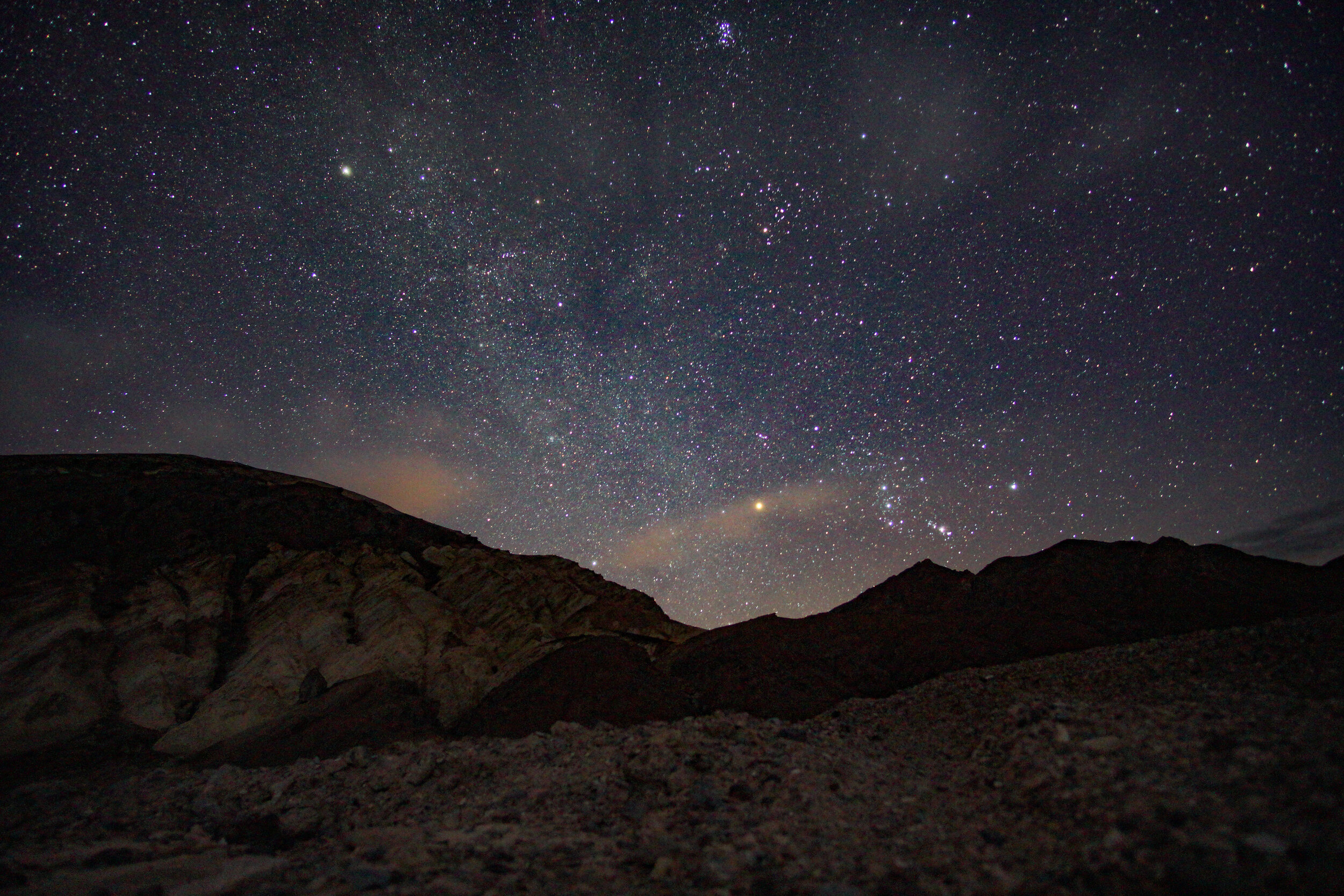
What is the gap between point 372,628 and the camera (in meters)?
17.5

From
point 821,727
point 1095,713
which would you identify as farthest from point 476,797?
point 1095,713

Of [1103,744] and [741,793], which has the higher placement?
[1103,744]

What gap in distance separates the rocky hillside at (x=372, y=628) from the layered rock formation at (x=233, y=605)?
0.22ft

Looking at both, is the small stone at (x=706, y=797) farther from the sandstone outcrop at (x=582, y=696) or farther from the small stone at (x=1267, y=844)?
the sandstone outcrop at (x=582, y=696)

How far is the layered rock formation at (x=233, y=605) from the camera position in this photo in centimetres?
1394

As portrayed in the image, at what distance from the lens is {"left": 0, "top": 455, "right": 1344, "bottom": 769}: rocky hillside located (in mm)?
13547

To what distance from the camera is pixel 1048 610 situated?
1567 cm

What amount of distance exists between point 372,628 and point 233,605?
520 cm

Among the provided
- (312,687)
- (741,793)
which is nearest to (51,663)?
(312,687)

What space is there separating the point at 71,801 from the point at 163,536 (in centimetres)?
1282

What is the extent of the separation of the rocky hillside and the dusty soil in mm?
2660

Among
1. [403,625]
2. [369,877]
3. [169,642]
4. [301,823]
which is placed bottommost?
[301,823]

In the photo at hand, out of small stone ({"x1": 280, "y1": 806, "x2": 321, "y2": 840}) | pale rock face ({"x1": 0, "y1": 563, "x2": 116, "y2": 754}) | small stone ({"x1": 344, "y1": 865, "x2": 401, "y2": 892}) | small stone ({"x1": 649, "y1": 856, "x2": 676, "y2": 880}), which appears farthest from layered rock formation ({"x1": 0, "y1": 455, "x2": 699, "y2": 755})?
small stone ({"x1": 649, "y1": 856, "x2": 676, "y2": 880})

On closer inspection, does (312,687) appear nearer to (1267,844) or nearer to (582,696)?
(582,696)
